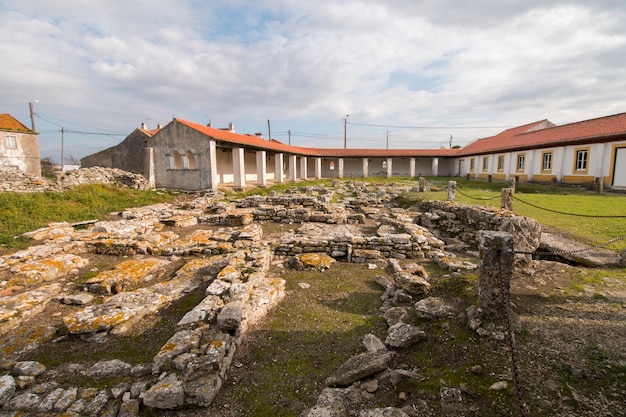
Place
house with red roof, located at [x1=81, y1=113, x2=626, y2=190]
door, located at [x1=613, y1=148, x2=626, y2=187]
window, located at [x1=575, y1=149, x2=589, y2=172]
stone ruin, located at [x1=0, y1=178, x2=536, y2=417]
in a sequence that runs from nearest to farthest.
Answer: stone ruin, located at [x1=0, y1=178, x2=536, y2=417] < door, located at [x1=613, y1=148, x2=626, y2=187] < house with red roof, located at [x1=81, y1=113, x2=626, y2=190] < window, located at [x1=575, y1=149, x2=589, y2=172]

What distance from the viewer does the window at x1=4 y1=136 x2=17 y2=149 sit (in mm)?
22147

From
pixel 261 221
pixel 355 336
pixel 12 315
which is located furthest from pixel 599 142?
pixel 12 315

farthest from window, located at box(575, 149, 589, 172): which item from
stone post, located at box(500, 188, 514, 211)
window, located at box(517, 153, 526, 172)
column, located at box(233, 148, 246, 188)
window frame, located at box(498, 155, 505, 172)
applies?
column, located at box(233, 148, 246, 188)

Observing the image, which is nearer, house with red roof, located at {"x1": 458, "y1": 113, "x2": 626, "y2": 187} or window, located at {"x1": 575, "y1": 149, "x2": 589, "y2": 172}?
house with red roof, located at {"x1": 458, "y1": 113, "x2": 626, "y2": 187}

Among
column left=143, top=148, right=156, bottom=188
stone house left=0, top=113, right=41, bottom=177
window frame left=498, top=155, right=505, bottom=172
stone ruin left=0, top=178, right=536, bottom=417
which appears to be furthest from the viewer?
window frame left=498, top=155, right=505, bottom=172

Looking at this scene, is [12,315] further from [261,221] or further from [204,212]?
[204,212]

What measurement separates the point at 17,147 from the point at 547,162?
39.9 m

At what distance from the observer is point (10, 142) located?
2239 cm

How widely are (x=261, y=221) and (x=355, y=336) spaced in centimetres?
849

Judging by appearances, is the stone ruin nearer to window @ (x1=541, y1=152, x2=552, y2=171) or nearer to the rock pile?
the rock pile

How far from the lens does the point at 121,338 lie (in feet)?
13.8

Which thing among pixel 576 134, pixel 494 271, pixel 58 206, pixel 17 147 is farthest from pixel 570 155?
pixel 17 147

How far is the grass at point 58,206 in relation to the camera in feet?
30.9

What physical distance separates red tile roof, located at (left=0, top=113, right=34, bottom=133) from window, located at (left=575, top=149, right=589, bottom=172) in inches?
1587
